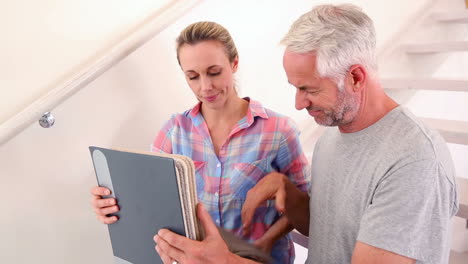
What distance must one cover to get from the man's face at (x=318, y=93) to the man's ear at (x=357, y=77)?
2cm

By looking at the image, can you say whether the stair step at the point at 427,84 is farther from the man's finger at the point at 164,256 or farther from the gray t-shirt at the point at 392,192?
the man's finger at the point at 164,256

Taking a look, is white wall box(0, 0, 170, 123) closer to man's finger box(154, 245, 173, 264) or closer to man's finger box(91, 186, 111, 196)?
man's finger box(91, 186, 111, 196)

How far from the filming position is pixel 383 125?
96cm

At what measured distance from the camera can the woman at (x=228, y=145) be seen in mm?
1253

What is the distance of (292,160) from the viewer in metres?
1.30

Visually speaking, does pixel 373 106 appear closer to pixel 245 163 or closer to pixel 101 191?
pixel 245 163

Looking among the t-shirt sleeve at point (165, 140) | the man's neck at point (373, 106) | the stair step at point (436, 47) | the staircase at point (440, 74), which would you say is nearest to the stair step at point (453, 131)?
the staircase at point (440, 74)

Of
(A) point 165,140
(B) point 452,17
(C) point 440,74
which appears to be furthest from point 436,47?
(A) point 165,140

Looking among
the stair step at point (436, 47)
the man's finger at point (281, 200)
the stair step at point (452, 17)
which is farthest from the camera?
the stair step at point (452, 17)

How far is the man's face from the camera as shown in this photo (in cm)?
95

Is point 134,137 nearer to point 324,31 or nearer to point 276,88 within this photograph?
point 276,88

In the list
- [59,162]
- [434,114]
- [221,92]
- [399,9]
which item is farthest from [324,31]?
[434,114]

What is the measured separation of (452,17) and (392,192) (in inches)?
71.7

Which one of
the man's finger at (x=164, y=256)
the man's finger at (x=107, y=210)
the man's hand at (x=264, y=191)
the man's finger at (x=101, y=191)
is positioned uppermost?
the man's finger at (x=101, y=191)
